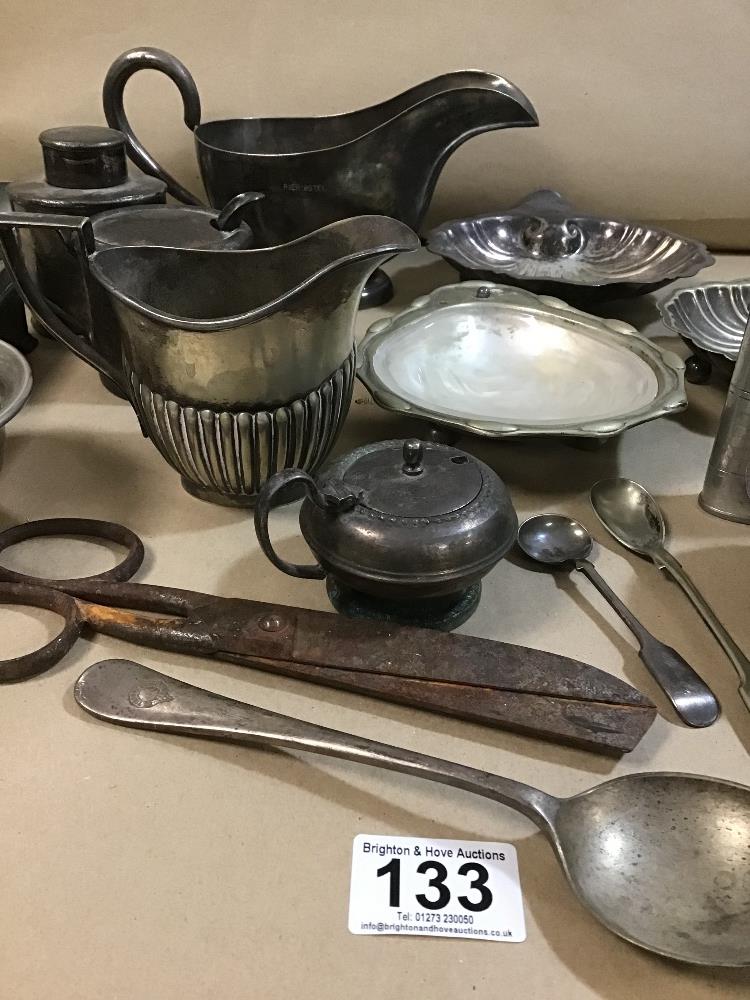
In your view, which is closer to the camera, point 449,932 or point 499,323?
point 449,932

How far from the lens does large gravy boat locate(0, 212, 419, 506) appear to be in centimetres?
53

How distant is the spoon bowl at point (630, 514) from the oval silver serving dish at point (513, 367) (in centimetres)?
5

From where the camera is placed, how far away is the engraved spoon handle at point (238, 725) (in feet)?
1.35

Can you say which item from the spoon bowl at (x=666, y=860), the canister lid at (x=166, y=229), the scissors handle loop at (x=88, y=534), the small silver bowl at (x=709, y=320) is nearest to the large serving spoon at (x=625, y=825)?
the spoon bowl at (x=666, y=860)

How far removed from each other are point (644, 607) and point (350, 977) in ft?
0.97

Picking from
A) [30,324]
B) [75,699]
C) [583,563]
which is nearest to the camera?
[75,699]

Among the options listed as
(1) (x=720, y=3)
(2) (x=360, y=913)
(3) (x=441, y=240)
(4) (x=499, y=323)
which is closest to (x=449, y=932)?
(2) (x=360, y=913)

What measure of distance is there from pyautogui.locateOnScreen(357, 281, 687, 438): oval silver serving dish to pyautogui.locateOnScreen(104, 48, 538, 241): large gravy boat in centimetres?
13

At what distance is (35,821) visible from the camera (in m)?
0.41

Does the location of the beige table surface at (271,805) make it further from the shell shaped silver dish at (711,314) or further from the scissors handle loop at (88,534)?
the shell shaped silver dish at (711,314)

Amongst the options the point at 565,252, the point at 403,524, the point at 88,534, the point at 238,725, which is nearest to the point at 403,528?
the point at 403,524

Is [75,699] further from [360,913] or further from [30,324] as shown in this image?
[30,324]

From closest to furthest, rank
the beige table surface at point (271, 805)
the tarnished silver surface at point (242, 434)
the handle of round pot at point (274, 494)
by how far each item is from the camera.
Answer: the beige table surface at point (271, 805) < the handle of round pot at point (274, 494) < the tarnished silver surface at point (242, 434)

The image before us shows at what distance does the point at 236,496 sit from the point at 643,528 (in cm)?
29
